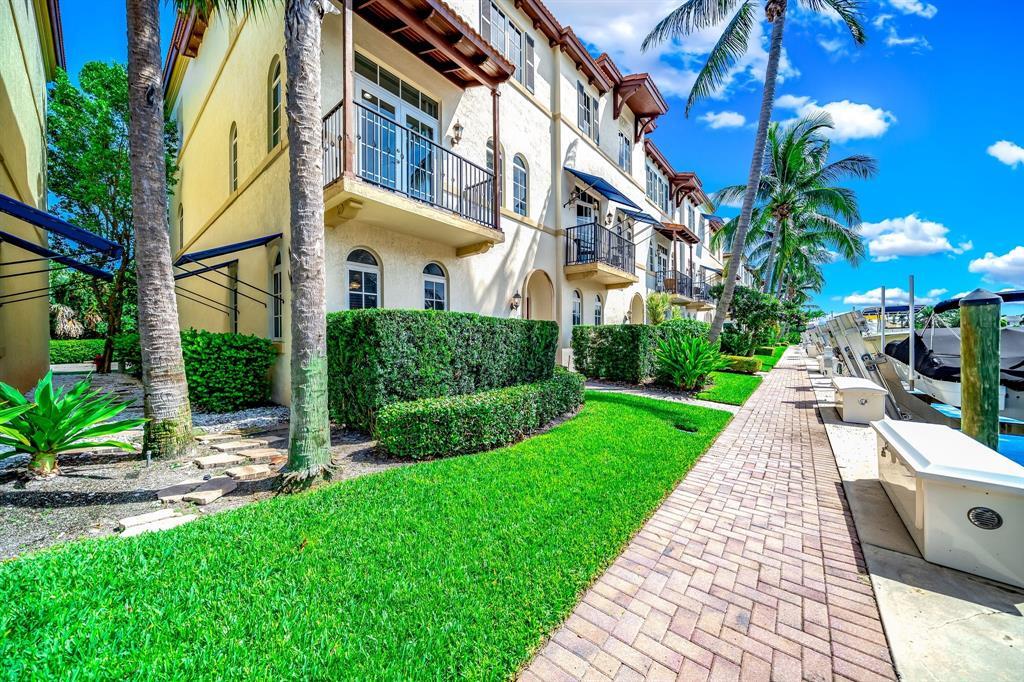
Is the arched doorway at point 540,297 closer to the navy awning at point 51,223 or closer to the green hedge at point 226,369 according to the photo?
the green hedge at point 226,369

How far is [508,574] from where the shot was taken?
261 cm

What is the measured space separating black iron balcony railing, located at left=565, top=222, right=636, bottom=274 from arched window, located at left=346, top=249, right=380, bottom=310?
756 cm

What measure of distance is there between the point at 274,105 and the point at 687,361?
11.6 metres

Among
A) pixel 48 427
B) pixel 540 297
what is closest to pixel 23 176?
pixel 48 427

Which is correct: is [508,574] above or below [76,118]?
below

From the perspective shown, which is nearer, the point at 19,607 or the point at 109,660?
the point at 109,660

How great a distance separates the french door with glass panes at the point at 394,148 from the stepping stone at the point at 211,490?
5.71 metres

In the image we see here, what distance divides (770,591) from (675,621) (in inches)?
32.3

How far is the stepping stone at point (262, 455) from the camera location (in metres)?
4.95

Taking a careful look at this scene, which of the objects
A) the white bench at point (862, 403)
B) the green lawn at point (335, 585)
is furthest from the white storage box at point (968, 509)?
the white bench at point (862, 403)

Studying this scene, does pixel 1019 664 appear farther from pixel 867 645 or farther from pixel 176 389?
pixel 176 389

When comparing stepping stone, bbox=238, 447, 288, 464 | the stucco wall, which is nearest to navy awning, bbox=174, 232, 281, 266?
the stucco wall

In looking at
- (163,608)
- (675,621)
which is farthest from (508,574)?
(163,608)

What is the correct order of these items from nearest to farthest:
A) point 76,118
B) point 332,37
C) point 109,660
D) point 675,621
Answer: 1. point 109,660
2. point 675,621
3. point 332,37
4. point 76,118
